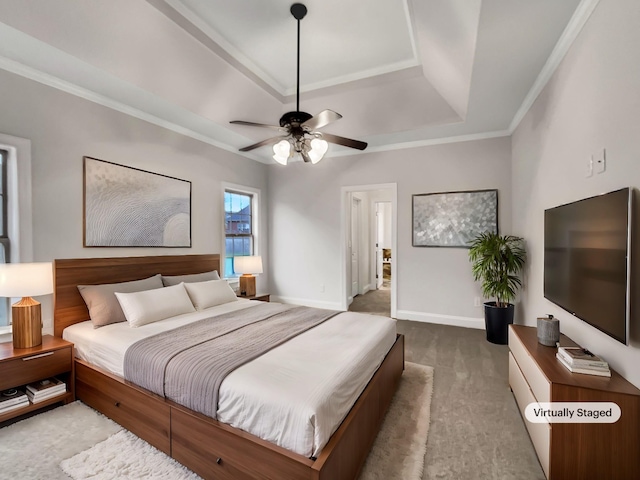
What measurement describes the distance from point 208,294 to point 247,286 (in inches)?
43.4

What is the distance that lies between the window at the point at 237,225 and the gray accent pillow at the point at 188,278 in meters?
0.88

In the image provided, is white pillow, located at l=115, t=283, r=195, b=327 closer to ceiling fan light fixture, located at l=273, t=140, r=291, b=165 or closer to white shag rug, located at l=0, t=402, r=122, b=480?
white shag rug, located at l=0, t=402, r=122, b=480

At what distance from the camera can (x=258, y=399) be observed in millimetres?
1450

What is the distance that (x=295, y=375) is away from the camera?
1.62 metres

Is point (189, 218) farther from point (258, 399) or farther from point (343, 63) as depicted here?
point (258, 399)

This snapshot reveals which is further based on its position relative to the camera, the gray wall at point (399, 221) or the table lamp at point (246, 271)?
the table lamp at point (246, 271)

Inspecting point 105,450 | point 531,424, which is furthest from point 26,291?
point 531,424

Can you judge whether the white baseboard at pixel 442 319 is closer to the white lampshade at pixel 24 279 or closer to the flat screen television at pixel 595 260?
the flat screen television at pixel 595 260

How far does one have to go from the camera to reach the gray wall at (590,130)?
58.9 inches

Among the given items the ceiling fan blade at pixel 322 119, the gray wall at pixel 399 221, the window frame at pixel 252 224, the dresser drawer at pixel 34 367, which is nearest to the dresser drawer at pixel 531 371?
the gray wall at pixel 399 221

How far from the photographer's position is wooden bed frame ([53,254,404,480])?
136cm

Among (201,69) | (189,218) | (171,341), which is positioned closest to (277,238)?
(189,218)

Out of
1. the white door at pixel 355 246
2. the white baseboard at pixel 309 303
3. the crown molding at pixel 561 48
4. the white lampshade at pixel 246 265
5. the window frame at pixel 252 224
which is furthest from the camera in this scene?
the white door at pixel 355 246

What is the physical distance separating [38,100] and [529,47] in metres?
4.10
